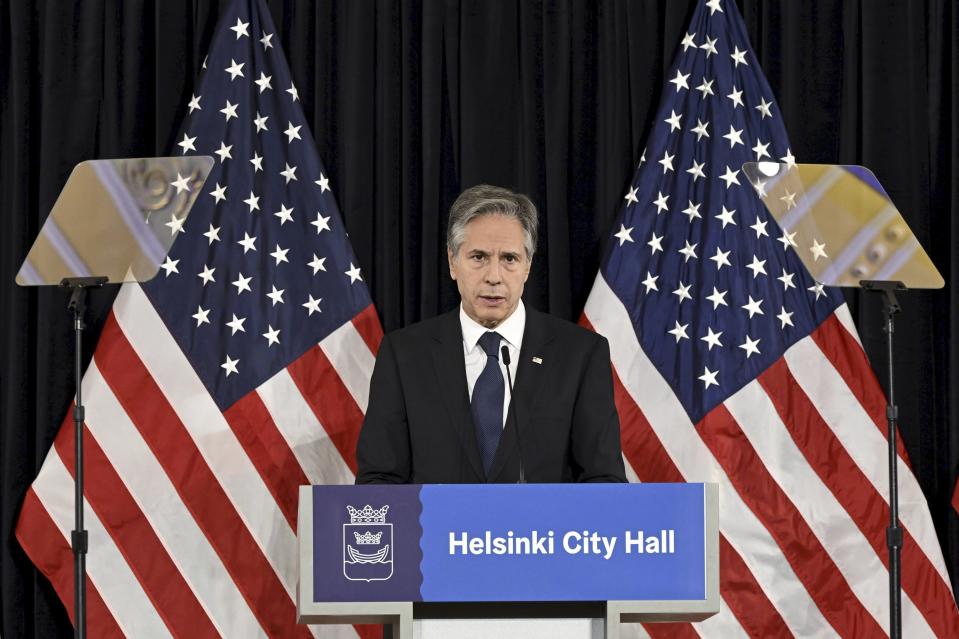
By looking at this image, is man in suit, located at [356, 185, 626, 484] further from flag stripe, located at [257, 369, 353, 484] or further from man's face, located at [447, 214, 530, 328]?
flag stripe, located at [257, 369, 353, 484]

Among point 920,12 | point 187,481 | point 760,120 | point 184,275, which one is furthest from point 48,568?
point 920,12

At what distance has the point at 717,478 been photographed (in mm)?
3965

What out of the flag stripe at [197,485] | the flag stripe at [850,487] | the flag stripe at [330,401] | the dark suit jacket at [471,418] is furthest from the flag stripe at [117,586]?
the flag stripe at [850,487]

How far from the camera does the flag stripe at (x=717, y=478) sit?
13.0 feet

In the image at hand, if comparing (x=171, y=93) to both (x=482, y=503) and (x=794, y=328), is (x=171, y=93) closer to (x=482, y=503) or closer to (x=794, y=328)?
(x=794, y=328)

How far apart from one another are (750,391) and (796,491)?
0.35 meters

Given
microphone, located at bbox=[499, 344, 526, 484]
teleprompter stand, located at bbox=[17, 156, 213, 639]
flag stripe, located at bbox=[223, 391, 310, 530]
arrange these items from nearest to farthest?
microphone, located at bbox=[499, 344, 526, 484] < teleprompter stand, located at bbox=[17, 156, 213, 639] < flag stripe, located at bbox=[223, 391, 310, 530]

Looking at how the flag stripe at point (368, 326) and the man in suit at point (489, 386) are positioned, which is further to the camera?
the flag stripe at point (368, 326)

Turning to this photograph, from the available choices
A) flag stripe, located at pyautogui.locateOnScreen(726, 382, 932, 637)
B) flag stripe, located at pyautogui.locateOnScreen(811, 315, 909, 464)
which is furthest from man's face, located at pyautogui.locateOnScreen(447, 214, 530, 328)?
flag stripe, located at pyautogui.locateOnScreen(811, 315, 909, 464)

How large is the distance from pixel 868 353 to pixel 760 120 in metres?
0.90

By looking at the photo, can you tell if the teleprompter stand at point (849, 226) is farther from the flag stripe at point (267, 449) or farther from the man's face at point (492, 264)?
the flag stripe at point (267, 449)

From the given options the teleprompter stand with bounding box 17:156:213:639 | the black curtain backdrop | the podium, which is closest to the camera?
the podium

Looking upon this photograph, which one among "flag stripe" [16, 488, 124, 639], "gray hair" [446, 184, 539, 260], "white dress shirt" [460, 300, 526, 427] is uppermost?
"gray hair" [446, 184, 539, 260]

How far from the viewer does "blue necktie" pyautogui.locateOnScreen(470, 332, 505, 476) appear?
2.93 m
